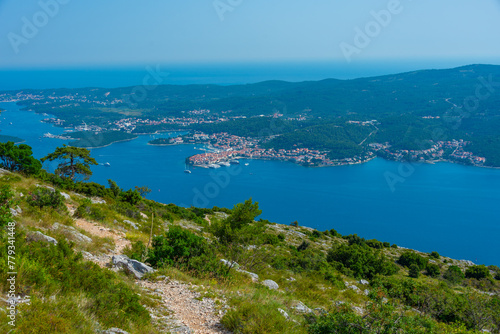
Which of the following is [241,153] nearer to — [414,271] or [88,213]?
[414,271]

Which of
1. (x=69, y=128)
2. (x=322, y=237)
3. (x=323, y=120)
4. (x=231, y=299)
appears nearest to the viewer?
(x=231, y=299)

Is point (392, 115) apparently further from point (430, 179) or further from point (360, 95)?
point (430, 179)

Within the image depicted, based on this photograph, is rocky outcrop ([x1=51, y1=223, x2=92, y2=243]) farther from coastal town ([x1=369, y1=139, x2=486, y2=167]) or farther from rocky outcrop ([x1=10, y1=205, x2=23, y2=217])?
coastal town ([x1=369, y1=139, x2=486, y2=167])

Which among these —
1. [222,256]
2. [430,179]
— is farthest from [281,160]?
[222,256]

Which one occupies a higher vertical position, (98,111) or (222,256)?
(98,111)

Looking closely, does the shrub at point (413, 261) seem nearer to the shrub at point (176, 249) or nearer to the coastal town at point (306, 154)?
the shrub at point (176, 249)

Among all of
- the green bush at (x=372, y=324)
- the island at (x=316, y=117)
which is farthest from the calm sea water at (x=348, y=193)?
the green bush at (x=372, y=324)

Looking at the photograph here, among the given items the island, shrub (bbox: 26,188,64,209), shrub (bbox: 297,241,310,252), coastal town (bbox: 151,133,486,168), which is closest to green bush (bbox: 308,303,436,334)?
shrub (bbox: 26,188,64,209)
